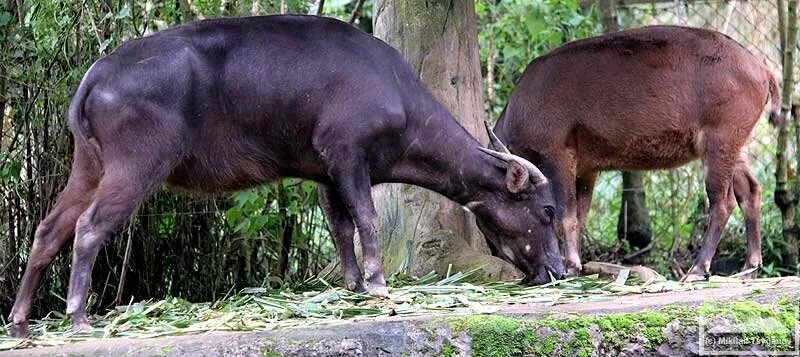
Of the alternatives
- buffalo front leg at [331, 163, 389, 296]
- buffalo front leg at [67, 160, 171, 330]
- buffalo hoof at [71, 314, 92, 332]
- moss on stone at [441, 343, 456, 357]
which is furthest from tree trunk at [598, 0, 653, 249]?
buffalo hoof at [71, 314, 92, 332]

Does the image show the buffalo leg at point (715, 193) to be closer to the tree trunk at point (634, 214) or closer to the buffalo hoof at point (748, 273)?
the buffalo hoof at point (748, 273)

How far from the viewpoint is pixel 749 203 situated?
23.4ft

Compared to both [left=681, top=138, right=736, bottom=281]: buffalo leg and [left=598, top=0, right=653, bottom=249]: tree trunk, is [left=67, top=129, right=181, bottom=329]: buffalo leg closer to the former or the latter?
[left=681, top=138, right=736, bottom=281]: buffalo leg

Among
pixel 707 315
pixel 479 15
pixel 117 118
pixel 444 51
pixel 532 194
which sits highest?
pixel 479 15

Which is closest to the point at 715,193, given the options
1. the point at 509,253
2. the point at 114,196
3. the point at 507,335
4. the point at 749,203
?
the point at 749,203

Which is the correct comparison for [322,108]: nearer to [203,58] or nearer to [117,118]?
[203,58]

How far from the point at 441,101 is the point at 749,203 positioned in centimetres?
205

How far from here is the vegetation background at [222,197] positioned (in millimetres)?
6953

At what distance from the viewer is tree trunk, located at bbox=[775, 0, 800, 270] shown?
25.9 feet

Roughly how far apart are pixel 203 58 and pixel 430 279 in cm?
180

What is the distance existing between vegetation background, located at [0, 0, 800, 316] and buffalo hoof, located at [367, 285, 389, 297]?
3.10 ft

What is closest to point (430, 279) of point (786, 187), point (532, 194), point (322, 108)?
point (532, 194)

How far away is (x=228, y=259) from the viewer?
7.80 meters

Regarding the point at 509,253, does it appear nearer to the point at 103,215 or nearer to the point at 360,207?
the point at 360,207
